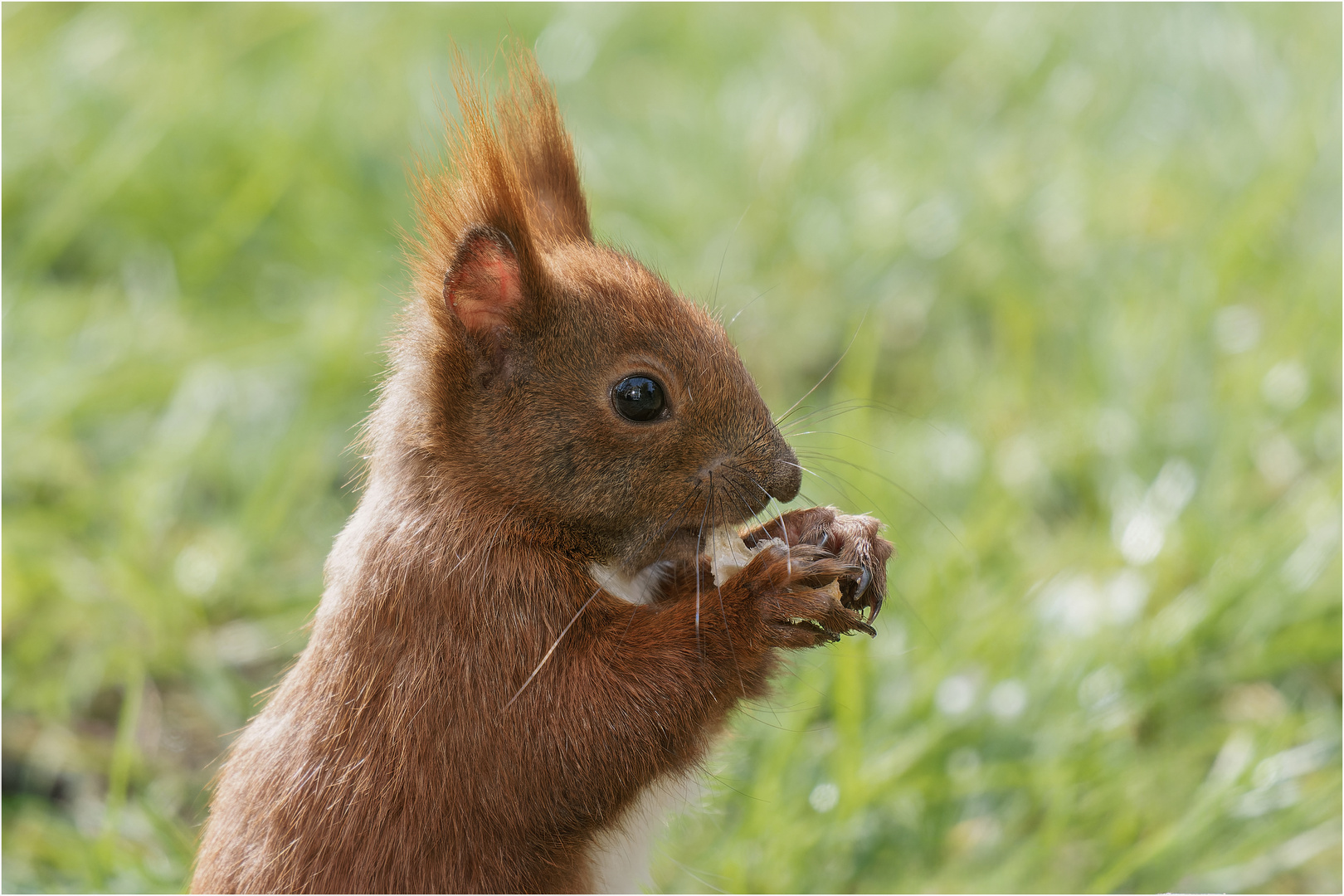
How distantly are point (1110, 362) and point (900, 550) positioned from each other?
1.17m

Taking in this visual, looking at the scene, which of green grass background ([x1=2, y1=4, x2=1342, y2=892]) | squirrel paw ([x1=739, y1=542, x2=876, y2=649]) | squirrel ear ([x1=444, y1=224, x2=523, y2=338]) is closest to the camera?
squirrel paw ([x1=739, y1=542, x2=876, y2=649])

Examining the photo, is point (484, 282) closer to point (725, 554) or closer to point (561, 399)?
point (561, 399)

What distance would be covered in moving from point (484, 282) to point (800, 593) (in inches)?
28.4

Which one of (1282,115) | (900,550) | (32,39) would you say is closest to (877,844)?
(900,550)

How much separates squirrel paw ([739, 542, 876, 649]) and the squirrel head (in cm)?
16

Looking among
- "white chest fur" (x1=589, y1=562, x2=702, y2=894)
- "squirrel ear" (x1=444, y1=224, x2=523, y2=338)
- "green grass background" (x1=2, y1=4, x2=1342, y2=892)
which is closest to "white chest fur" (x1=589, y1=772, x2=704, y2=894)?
"white chest fur" (x1=589, y1=562, x2=702, y2=894)

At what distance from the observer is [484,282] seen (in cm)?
203

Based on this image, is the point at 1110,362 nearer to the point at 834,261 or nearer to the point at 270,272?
the point at 834,261

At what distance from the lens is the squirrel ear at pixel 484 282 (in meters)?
1.99

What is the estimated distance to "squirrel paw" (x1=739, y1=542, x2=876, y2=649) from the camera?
73.9 inches

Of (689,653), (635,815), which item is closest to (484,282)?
(689,653)

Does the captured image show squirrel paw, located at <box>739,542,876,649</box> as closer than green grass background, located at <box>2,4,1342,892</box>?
Yes

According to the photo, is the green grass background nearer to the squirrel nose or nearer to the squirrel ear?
the squirrel nose

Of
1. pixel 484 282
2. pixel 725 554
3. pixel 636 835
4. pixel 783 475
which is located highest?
pixel 484 282
